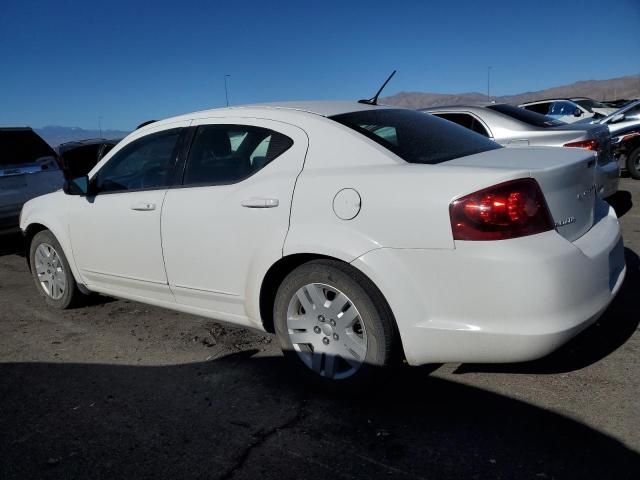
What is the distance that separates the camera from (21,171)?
22.3 ft

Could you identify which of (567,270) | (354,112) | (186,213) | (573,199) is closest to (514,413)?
(567,270)

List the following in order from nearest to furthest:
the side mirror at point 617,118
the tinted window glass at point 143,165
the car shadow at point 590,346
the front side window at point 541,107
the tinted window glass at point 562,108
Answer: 1. the car shadow at point 590,346
2. the tinted window glass at point 143,165
3. the side mirror at point 617,118
4. the tinted window glass at point 562,108
5. the front side window at point 541,107

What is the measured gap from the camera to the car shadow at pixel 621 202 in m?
7.34

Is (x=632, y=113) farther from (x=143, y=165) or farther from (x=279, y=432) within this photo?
(x=279, y=432)

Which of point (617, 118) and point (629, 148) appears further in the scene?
point (617, 118)

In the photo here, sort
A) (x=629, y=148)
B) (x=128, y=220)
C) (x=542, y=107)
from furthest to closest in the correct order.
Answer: (x=542, y=107), (x=629, y=148), (x=128, y=220)

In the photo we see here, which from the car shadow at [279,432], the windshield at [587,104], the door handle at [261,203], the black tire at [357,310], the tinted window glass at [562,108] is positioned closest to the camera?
the car shadow at [279,432]

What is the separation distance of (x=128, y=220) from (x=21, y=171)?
154 inches

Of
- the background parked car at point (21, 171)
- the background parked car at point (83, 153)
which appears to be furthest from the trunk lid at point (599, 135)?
the background parked car at point (83, 153)

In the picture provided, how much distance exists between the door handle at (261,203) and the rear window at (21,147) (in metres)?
5.11

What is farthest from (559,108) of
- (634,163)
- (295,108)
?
(295,108)

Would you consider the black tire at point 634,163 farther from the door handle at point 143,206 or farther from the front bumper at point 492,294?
the door handle at point 143,206

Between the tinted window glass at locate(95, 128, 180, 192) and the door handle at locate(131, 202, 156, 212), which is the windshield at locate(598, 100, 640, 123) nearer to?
the tinted window glass at locate(95, 128, 180, 192)

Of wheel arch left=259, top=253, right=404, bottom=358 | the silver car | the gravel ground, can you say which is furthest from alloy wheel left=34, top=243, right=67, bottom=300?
the silver car
